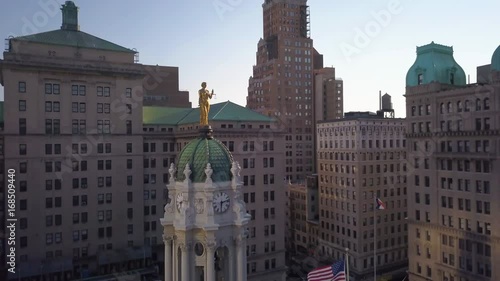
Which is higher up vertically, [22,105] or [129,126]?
[22,105]

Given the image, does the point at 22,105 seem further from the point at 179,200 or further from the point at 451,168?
the point at 451,168

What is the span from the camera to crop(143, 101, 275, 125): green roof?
78.2m

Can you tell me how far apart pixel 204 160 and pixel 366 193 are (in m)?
78.1

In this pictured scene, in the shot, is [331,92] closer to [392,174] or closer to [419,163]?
[392,174]

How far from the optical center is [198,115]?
7900cm

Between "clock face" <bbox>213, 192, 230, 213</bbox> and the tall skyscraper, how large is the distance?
117408 mm

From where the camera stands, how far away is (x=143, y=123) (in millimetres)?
79000

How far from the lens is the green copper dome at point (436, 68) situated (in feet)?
228

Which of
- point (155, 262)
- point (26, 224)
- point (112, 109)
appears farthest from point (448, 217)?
point (26, 224)

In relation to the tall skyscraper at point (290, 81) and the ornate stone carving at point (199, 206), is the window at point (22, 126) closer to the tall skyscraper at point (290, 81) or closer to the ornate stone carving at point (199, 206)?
the ornate stone carving at point (199, 206)

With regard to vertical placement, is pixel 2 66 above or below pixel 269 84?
below

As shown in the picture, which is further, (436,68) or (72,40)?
(72,40)

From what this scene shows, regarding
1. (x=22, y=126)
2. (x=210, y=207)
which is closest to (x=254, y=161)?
(x=22, y=126)

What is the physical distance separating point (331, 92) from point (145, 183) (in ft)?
292
